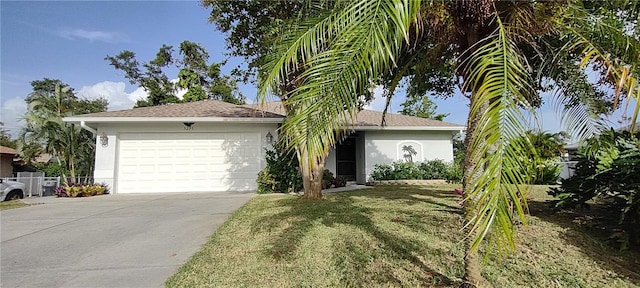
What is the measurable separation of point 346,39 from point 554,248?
4.49 metres

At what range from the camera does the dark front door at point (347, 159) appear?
16.2 m

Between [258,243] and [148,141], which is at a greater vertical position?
[148,141]

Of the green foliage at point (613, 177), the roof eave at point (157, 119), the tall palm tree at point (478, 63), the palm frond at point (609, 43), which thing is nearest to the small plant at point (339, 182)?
the roof eave at point (157, 119)

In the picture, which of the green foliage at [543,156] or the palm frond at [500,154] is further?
the green foliage at [543,156]

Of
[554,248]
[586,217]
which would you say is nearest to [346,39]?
[554,248]

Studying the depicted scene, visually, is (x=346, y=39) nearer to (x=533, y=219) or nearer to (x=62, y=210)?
(x=533, y=219)

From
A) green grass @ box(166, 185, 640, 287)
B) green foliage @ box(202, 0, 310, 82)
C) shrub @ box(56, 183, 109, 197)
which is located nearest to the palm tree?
shrub @ box(56, 183, 109, 197)

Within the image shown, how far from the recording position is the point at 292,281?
3830 mm

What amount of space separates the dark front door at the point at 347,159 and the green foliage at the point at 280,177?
4.45 metres

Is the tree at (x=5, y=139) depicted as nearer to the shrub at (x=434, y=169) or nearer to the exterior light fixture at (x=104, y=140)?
the exterior light fixture at (x=104, y=140)

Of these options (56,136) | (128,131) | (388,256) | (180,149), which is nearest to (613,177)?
(388,256)

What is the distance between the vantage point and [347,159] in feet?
53.7

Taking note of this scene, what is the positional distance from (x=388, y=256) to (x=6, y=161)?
2912cm

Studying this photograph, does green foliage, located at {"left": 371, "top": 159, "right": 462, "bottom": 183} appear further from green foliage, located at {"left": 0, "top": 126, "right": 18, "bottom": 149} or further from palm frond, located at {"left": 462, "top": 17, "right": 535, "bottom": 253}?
green foliage, located at {"left": 0, "top": 126, "right": 18, "bottom": 149}
